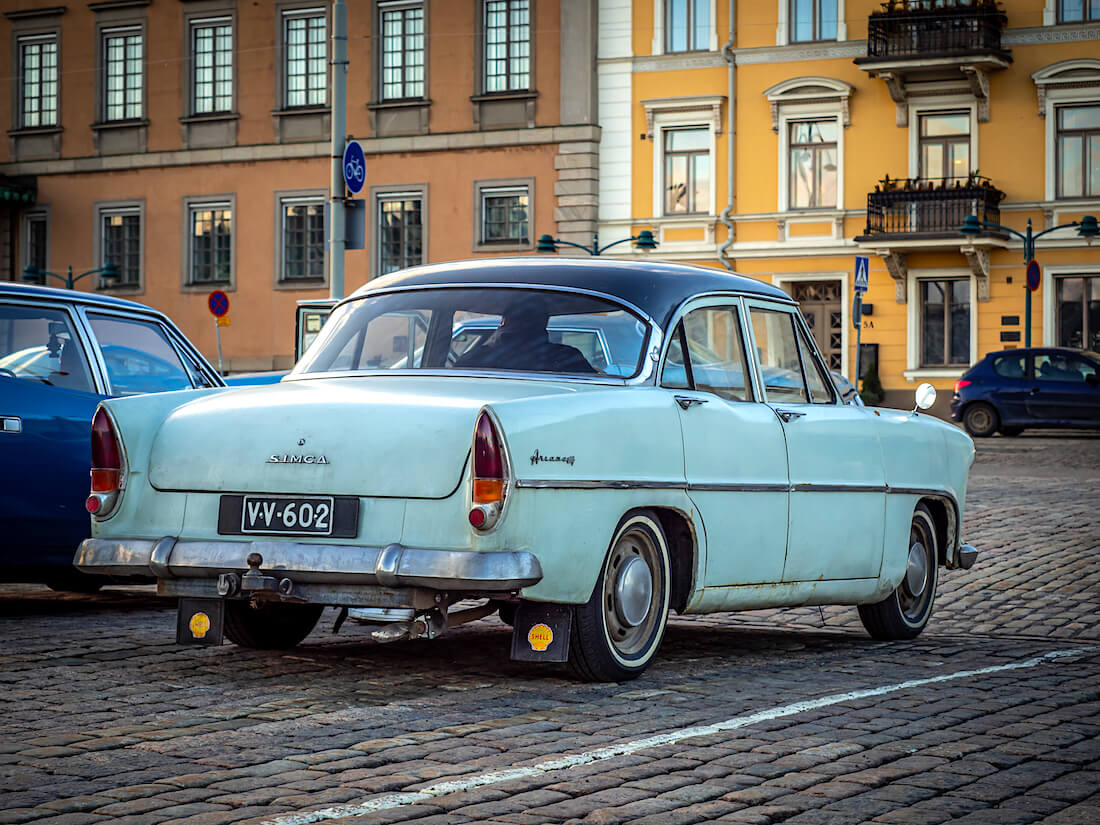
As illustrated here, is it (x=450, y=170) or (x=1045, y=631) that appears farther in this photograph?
(x=450, y=170)

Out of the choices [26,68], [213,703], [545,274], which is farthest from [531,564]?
[26,68]

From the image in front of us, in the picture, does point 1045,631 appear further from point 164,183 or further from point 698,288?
point 164,183

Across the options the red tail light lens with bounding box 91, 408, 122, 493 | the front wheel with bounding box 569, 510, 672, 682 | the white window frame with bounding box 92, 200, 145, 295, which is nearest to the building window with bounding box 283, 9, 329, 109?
the white window frame with bounding box 92, 200, 145, 295

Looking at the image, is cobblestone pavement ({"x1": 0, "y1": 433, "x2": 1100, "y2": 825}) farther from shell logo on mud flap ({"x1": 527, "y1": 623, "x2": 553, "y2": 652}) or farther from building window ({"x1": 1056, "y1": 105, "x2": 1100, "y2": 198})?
building window ({"x1": 1056, "y1": 105, "x2": 1100, "y2": 198})

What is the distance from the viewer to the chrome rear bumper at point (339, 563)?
20.1ft

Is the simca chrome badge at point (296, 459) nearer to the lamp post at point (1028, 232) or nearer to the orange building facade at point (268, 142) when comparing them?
the lamp post at point (1028, 232)

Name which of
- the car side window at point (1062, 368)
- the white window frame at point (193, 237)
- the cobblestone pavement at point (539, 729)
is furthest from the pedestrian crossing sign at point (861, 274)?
the cobblestone pavement at point (539, 729)

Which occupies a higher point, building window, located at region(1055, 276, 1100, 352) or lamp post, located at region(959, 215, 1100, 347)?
lamp post, located at region(959, 215, 1100, 347)

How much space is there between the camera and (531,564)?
6242 millimetres

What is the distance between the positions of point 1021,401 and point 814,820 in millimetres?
28459

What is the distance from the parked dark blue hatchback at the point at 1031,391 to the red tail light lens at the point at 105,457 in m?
26.9

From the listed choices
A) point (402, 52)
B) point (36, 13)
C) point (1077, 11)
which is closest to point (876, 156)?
point (1077, 11)

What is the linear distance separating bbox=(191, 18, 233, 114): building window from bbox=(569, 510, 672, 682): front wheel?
40206mm

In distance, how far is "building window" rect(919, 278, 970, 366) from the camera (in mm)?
39812
